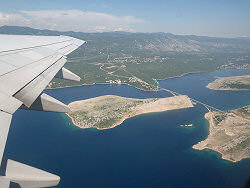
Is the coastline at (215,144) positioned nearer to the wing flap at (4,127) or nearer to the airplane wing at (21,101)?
the airplane wing at (21,101)

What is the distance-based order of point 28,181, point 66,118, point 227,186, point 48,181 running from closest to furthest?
point 28,181 < point 48,181 < point 227,186 < point 66,118

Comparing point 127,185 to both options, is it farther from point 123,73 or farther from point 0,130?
point 123,73

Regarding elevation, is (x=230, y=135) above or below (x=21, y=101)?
below

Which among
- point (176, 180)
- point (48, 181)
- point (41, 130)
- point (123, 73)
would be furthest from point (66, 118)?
point (123, 73)

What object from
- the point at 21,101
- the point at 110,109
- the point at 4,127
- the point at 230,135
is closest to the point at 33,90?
the point at 21,101

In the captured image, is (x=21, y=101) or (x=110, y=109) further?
(x=110, y=109)

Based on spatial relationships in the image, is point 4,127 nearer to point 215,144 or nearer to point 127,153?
point 127,153

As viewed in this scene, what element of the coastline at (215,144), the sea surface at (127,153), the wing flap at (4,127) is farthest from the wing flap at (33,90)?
the coastline at (215,144)
